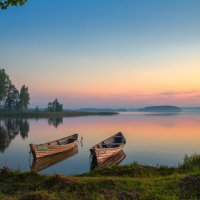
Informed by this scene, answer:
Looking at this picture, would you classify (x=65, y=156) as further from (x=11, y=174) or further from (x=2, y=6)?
(x=2, y=6)

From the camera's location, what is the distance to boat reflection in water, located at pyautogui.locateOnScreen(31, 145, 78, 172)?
96.3 feet

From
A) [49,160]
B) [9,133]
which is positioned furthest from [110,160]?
[9,133]

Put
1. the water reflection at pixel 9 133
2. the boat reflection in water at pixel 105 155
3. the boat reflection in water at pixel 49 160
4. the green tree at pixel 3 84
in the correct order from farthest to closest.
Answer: the green tree at pixel 3 84 → the water reflection at pixel 9 133 → the boat reflection in water at pixel 49 160 → the boat reflection in water at pixel 105 155

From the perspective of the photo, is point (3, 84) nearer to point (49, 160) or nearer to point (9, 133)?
point (9, 133)

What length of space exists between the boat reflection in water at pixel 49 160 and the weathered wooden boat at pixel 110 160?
4506mm

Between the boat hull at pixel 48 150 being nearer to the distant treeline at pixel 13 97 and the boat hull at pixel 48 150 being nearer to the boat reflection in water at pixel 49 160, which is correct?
the boat reflection in water at pixel 49 160

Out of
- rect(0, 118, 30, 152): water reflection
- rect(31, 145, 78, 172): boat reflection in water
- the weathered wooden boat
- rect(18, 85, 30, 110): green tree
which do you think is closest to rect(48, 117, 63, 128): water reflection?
rect(0, 118, 30, 152): water reflection

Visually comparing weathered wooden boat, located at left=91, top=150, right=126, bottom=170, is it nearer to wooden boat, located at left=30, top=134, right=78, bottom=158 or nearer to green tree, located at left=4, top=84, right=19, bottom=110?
wooden boat, located at left=30, top=134, right=78, bottom=158

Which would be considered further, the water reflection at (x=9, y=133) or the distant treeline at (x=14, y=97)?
the distant treeline at (x=14, y=97)

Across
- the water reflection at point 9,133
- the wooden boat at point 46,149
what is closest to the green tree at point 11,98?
the water reflection at point 9,133

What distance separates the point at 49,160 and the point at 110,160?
652 cm

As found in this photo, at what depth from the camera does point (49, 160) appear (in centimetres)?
3291

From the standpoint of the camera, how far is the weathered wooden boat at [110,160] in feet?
95.2

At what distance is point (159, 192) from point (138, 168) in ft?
21.5
